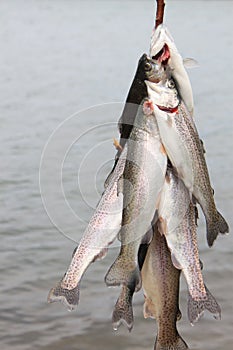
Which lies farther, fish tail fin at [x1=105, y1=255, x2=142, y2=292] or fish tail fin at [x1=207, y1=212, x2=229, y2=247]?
fish tail fin at [x1=207, y1=212, x2=229, y2=247]

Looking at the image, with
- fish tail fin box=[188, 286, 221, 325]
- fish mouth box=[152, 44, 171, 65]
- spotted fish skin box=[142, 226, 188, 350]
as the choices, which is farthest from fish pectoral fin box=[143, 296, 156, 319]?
fish mouth box=[152, 44, 171, 65]

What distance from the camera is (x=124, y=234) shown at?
237cm

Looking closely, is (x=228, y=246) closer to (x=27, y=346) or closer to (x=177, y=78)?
(x=27, y=346)

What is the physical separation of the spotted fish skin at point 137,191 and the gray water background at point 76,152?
0.30 metres

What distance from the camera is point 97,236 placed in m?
2.36

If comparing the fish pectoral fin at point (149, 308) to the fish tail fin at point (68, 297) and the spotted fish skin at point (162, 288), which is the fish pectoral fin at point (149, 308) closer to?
the spotted fish skin at point (162, 288)

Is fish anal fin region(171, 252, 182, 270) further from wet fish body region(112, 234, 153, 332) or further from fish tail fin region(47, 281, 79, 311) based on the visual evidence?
fish tail fin region(47, 281, 79, 311)

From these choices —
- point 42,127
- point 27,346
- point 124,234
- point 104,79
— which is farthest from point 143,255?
point 104,79

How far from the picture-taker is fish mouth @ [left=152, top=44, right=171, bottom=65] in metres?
2.26

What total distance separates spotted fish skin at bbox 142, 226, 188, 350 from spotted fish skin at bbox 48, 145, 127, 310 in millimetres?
141

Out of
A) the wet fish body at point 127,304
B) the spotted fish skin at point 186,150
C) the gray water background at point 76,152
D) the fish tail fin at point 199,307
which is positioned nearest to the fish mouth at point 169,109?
the spotted fish skin at point 186,150

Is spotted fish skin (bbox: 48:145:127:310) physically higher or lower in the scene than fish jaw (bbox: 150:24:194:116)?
lower

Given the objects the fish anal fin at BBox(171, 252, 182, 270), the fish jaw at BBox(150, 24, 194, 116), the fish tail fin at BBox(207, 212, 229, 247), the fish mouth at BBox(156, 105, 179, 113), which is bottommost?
the fish anal fin at BBox(171, 252, 182, 270)

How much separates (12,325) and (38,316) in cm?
20
